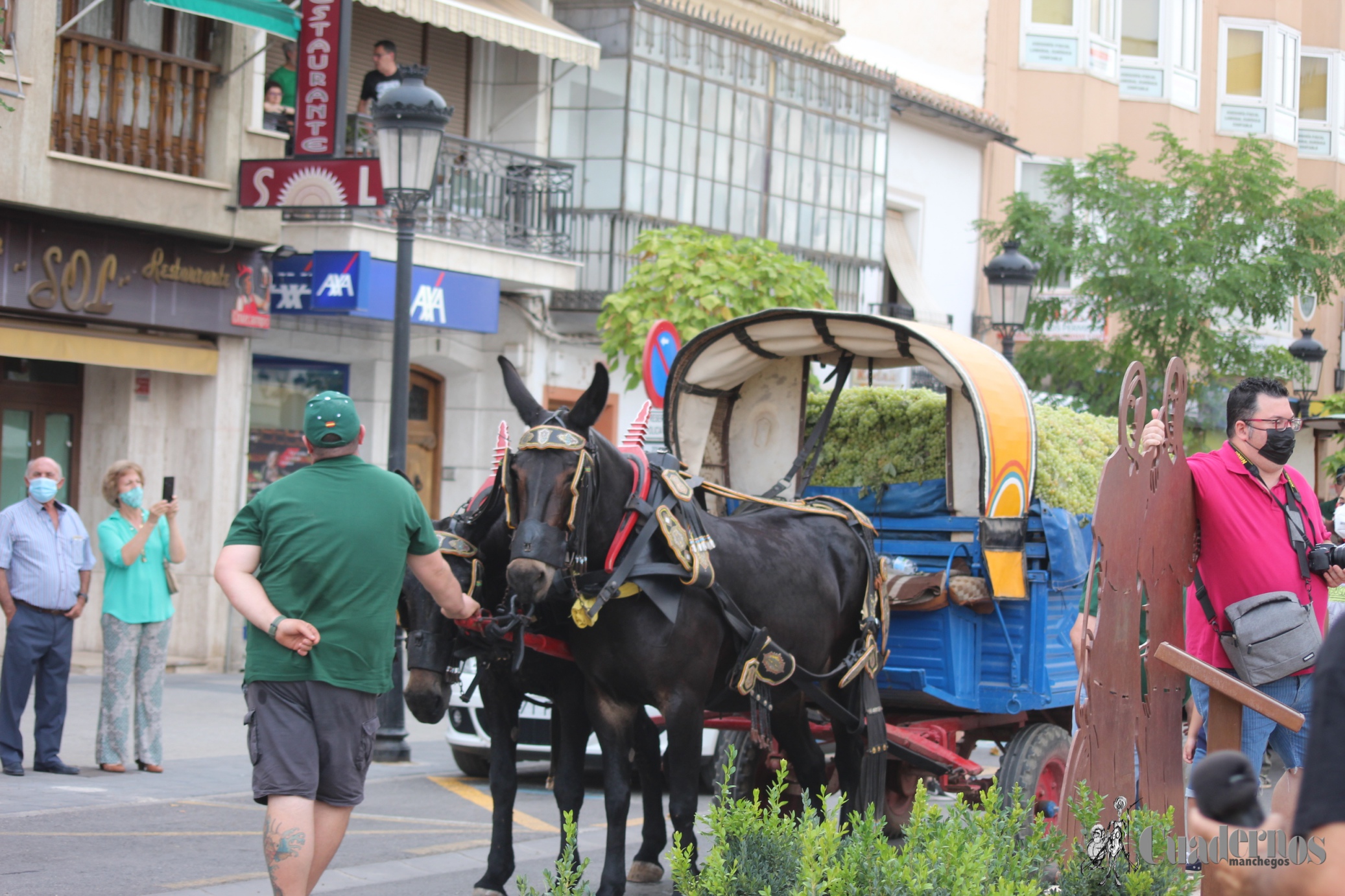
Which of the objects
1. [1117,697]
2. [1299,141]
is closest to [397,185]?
[1117,697]

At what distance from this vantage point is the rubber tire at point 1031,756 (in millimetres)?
7391

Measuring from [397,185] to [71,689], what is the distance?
18.8ft

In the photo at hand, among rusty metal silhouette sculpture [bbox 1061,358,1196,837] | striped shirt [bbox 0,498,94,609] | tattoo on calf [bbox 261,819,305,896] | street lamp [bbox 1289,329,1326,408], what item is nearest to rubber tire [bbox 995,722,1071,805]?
rusty metal silhouette sculpture [bbox 1061,358,1196,837]

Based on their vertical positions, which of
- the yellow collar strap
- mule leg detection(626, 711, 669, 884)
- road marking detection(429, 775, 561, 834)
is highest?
the yellow collar strap

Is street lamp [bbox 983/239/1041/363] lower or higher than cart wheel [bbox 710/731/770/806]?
higher

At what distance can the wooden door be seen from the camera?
1862 centimetres

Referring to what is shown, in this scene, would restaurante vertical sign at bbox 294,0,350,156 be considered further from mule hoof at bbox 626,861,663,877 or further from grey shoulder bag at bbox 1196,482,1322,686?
grey shoulder bag at bbox 1196,482,1322,686

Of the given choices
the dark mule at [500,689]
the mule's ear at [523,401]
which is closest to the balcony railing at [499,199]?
the dark mule at [500,689]

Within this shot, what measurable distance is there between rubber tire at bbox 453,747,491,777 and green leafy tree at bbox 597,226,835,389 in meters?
4.62

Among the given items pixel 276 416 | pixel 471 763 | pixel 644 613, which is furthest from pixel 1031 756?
pixel 276 416

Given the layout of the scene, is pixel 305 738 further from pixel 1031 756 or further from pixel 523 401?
pixel 1031 756

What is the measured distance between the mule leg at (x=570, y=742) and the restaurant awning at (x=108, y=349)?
8.54m

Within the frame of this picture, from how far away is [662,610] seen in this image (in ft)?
19.5

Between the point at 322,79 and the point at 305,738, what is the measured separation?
10555 mm
